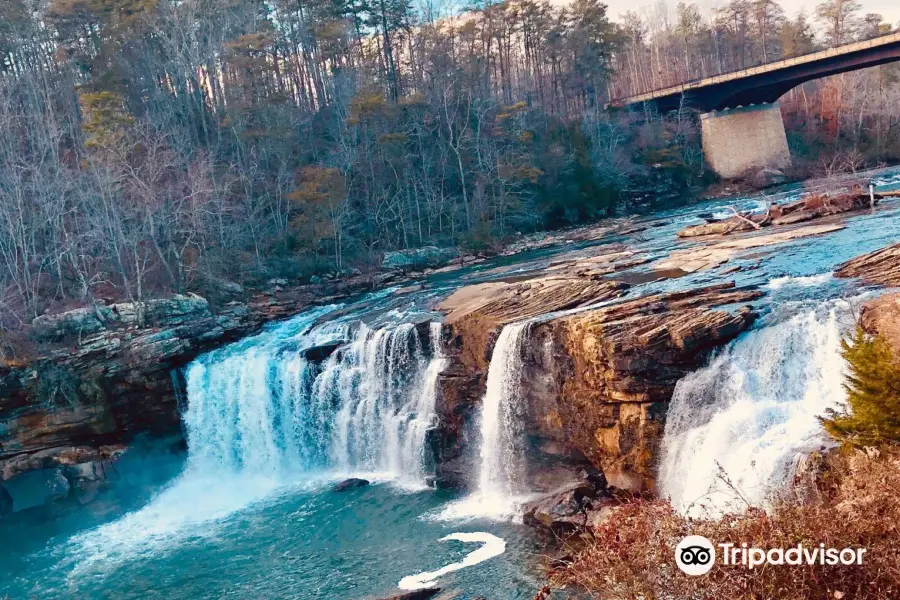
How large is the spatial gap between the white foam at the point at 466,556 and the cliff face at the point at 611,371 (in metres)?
2.68

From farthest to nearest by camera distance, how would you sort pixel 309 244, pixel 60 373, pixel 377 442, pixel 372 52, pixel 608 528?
pixel 372 52 < pixel 309 244 < pixel 60 373 < pixel 377 442 < pixel 608 528

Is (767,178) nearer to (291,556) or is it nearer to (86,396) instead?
(86,396)

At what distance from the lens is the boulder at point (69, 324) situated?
2234 cm

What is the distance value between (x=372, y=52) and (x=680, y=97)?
2156 cm

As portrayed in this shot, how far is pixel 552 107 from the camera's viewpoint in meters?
53.1

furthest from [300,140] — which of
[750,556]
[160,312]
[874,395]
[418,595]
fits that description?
[750,556]

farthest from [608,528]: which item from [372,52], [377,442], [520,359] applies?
[372,52]

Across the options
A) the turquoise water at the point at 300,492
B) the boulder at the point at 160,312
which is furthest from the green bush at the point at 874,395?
the boulder at the point at 160,312

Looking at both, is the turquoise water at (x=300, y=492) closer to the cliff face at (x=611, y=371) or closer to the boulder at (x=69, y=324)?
the cliff face at (x=611, y=371)

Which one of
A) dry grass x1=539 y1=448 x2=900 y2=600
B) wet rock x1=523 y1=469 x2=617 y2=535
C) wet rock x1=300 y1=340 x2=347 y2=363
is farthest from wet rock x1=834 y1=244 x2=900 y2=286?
wet rock x1=300 y1=340 x2=347 y2=363

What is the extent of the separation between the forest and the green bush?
21830 mm

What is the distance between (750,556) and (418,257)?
28722 mm

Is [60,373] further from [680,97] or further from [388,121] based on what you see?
[680,97]

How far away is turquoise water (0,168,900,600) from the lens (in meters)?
13.8
